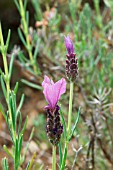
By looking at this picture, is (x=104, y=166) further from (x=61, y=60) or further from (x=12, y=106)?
(x=12, y=106)

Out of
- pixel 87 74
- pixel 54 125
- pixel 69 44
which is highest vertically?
pixel 87 74

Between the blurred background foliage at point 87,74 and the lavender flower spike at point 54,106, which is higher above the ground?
the blurred background foliage at point 87,74

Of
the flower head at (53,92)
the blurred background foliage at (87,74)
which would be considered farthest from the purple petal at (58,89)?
the blurred background foliage at (87,74)

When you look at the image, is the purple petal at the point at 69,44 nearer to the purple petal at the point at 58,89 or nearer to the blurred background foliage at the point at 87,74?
the purple petal at the point at 58,89

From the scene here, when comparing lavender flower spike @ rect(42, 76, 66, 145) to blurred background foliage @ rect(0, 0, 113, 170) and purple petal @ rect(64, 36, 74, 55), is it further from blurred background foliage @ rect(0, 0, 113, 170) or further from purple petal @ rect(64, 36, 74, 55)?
blurred background foliage @ rect(0, 0, 113, 170)

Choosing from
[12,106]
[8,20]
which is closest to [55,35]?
[12,106]

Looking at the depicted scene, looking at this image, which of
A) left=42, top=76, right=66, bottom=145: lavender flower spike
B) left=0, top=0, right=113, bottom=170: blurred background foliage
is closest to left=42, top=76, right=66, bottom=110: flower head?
left=42, top=76, right=66, bottom=145: lavender flower spike

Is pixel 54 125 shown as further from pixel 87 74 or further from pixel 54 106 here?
pixel 87 74

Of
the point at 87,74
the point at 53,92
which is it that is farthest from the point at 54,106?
the point at 87,74
